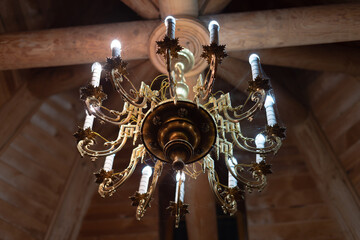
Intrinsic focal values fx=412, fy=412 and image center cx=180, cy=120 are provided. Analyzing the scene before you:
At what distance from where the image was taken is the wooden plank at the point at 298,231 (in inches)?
241

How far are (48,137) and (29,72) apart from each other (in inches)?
40.4

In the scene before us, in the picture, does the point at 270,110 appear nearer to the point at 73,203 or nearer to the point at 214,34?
the point at 214,34

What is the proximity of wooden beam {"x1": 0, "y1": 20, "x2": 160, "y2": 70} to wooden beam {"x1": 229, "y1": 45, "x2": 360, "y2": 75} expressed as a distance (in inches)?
50.3

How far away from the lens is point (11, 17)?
16.6ft

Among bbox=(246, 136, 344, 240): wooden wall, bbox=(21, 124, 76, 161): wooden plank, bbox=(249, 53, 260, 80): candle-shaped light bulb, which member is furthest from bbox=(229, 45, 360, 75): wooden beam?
bbox=(21, 124, 76, 161): wooden plank

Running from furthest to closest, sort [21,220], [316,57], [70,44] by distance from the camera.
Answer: [21,220], [316,57], [70,44]

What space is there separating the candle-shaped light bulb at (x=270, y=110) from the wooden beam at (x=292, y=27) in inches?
44.5

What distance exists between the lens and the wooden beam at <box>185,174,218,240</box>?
5242 mm

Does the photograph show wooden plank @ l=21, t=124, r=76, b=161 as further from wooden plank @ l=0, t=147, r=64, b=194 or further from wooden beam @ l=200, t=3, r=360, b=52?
wooden beam @ l=200, t=3, r=360, b=52

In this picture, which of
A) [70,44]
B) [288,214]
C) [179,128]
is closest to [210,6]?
[70,44]

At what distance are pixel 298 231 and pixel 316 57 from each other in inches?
105

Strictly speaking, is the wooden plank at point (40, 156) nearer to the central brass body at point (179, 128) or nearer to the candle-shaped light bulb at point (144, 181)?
the candle-shaped light bulb at point (144, 181)

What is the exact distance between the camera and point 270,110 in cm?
337

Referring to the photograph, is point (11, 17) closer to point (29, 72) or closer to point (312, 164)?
point (29, 72)
